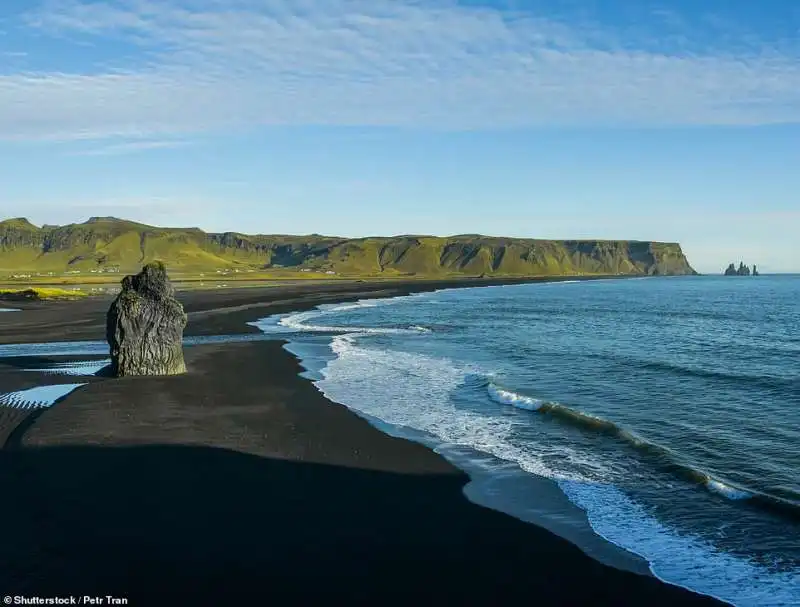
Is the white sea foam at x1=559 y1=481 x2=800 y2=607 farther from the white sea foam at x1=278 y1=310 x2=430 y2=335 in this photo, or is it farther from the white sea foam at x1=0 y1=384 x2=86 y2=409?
the white sea foam at x1=278 y1=310 x2=430 y2=335

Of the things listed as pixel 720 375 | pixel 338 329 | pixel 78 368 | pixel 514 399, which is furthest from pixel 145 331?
pixel 338 329

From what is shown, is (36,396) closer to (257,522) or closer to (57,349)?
(257,522)

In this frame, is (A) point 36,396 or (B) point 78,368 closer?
(A) point 36,396

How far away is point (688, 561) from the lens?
10.8 meters

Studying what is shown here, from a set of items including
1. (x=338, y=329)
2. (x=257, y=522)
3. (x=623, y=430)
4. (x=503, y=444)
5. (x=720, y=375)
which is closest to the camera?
(x=257, y=522)

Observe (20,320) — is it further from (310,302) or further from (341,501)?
(341,501)

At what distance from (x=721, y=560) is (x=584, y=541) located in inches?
84.2

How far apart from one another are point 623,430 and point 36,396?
19.5m

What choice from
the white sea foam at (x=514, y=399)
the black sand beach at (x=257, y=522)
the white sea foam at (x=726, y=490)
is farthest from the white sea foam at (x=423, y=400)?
the white sea foam at (x=726, y=490)

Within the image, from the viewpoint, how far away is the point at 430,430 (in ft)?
65.0

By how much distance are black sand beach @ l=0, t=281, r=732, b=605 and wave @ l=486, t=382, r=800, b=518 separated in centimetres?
463

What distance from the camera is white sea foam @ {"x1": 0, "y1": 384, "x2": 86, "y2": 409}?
21.8 m

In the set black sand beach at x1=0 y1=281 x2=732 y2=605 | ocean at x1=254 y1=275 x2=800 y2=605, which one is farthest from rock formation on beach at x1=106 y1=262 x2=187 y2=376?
black sand beach at x1=0 y1=281 x2=732 y2=605

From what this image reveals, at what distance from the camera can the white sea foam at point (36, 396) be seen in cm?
2175
